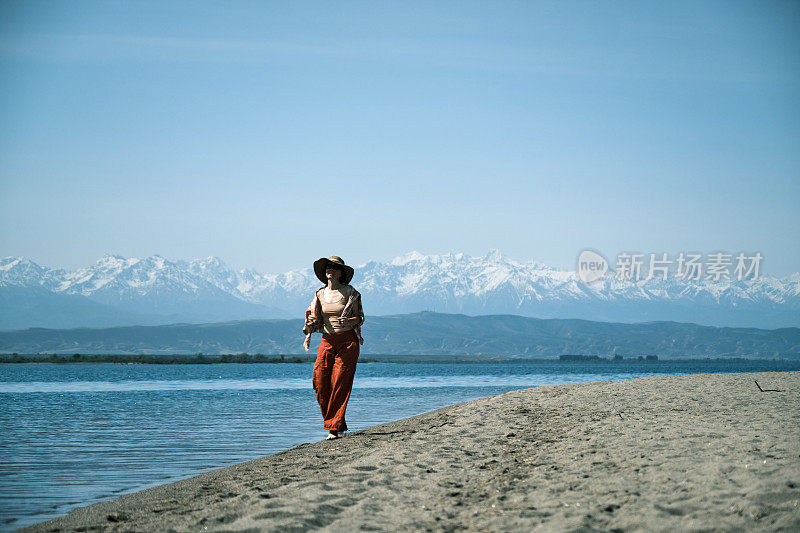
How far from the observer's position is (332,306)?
1145 centimetres

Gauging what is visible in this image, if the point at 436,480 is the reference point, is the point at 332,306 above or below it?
above

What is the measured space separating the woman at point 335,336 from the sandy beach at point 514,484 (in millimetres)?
643

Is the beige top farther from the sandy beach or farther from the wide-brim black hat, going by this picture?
the sandy beach

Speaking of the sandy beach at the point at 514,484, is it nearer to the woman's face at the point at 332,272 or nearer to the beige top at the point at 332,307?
the beige top at the point at 332,307

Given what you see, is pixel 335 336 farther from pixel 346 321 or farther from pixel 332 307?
pixel 332 307

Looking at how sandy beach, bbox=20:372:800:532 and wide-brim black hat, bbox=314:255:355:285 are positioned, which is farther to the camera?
wide-brim black hat, bbox=314:255:355:285

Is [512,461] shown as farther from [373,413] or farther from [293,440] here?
[373,413]

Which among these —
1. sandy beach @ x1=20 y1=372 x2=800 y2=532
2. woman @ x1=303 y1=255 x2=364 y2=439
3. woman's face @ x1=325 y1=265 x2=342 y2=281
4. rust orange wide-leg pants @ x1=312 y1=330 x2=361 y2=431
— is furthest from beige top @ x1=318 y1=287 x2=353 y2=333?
sandy beach @ x1=20 y1=372 x2=800 y2=532

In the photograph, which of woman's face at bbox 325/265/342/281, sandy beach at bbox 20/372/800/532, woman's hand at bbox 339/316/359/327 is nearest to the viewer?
sandy beach at bbox 20/372/800/532

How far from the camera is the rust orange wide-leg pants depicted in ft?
37.5

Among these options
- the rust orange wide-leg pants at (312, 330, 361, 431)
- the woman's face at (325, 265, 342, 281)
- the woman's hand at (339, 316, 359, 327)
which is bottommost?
the rust orange wide-leg pants at (312, 330, 361, 431)

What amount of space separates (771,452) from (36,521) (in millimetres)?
7270

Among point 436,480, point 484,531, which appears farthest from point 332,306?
point 484,531

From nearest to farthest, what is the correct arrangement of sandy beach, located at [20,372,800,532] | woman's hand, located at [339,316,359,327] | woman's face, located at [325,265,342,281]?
sandy beach, located at [20,372,800,532] < woman's hand, located at [339,316,359,327] < woman's face, located at [325,265,342,281]
